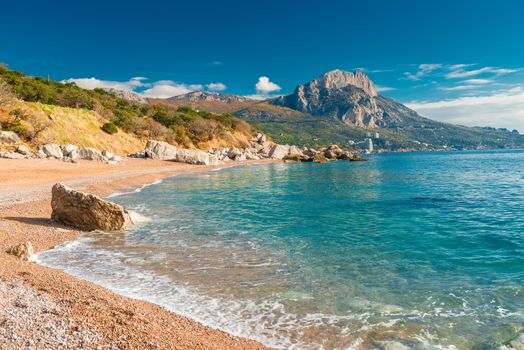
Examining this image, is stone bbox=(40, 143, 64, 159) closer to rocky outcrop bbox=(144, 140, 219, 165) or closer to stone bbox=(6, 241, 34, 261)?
rocky outcrop bbox=(144, 140, 219, 165)

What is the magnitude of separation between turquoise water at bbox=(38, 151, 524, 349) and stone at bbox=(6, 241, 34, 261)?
0.64m

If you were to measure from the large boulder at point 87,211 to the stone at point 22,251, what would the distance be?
14.8 feet

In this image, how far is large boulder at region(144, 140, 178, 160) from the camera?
60312mm

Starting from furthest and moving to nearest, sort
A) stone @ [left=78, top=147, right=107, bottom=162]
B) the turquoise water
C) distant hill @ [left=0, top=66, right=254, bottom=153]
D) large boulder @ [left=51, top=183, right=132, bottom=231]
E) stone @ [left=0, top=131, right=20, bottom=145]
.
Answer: distant hill @ [left=0, top=66, right=254, bottom=153] → stone @ [left=78, top=147, right=107, bottom=162] → stone @ [left=0, top=131, right=20, bottom=145] → large boulder @ [left=51, top=183, right=132, bottom=231] → the turquoise water

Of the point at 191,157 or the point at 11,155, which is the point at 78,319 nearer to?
the point at 11,155

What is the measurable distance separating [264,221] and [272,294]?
345 inches

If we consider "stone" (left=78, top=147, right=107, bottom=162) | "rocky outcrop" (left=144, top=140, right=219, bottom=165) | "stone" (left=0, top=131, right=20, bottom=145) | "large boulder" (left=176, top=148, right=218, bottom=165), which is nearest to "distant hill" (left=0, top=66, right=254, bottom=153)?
"stone" (left=0, top=131, right=20, bottom=145)

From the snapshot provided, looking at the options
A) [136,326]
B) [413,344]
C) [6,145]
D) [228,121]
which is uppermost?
[228,121]

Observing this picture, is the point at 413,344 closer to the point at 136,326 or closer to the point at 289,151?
the point at 136,326

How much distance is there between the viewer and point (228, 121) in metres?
→ 110

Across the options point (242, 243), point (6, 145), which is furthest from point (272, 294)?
point (6, 145)

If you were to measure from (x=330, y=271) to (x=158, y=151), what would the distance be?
183ft

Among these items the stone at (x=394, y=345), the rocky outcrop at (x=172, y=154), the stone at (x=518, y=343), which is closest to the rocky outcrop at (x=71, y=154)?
the rocky outcrop at (x=172, y=154)

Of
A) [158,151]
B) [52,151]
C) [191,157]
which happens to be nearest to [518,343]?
[52,151]
